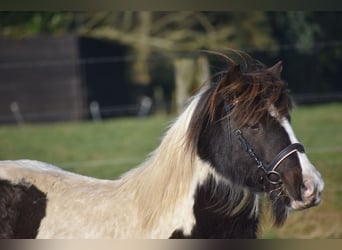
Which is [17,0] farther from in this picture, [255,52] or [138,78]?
[138,78]

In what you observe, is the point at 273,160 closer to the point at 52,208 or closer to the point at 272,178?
the point at 272,178

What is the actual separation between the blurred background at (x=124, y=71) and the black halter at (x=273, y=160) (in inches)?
81.8

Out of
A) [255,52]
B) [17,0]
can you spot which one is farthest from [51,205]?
[255,52]

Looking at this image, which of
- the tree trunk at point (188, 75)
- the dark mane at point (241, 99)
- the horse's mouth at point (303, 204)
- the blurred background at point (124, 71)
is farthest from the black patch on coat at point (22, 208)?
the tree trunk at point (188, 75)

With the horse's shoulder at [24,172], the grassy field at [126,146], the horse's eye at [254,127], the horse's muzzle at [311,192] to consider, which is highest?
the horse's eye at [254,127]

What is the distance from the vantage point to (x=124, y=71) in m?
7.07

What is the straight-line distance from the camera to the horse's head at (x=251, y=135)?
2.48 metres

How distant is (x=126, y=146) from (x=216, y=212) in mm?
3297

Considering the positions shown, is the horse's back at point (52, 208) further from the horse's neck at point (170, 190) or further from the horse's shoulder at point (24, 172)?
the horse's neck at point (170, 190)

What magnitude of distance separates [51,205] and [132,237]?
0.34 meters

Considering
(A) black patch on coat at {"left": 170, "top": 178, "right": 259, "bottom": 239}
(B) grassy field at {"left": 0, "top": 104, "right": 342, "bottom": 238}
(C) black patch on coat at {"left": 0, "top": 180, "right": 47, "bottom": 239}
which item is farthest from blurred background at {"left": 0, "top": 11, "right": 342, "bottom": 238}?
(C) black patch on coat at {"left": 0, "top": 180, "right": 47, "bottom": 239}

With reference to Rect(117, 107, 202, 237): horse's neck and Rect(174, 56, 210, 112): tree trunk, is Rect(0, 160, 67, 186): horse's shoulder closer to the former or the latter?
Rect(117, 107, 202, 237): horse's neck

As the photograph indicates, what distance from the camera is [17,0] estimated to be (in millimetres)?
3707

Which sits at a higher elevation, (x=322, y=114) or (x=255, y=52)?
(x=255, y=52)
